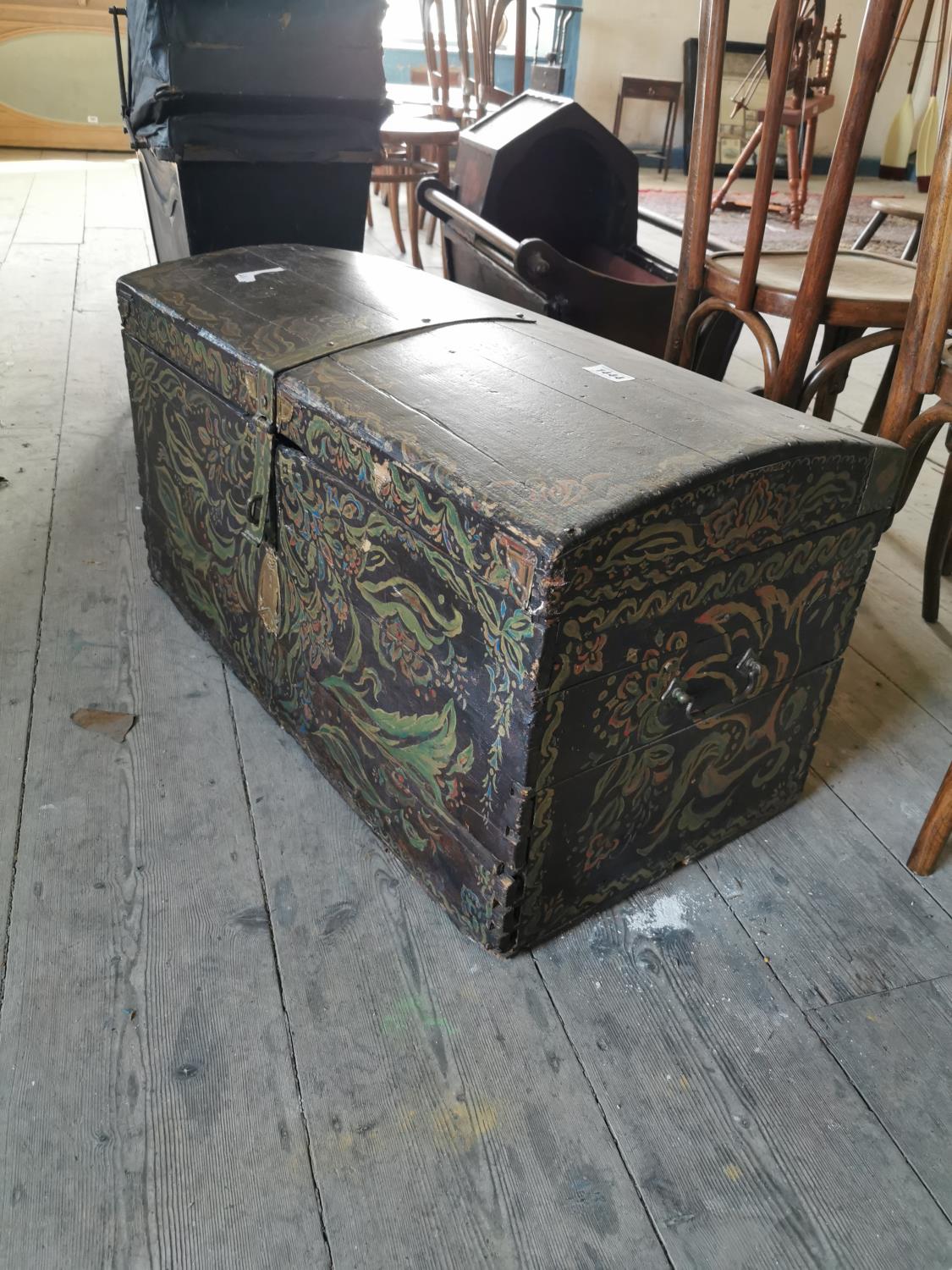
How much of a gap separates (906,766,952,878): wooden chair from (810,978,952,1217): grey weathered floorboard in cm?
17

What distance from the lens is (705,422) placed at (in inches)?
37.8

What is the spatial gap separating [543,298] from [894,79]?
6.85 m

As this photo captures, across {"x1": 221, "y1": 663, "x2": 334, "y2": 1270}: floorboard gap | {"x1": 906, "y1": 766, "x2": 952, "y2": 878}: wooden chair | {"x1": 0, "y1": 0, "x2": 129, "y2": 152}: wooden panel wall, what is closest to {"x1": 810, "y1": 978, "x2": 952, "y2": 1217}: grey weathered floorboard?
{"x1": 906, "y1": 766, "x2": 952, "y2": 878}: wooden chair

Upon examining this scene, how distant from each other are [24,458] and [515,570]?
5.44 feet

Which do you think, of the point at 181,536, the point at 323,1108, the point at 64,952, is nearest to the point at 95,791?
the point at 64,952

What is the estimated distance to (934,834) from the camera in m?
1.17

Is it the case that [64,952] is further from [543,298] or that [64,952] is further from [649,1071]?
[543,298]

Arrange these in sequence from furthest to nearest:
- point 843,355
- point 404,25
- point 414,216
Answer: point 404,25 → point 414,216 → point 843,355

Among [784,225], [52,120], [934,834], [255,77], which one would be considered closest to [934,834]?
[934,834]

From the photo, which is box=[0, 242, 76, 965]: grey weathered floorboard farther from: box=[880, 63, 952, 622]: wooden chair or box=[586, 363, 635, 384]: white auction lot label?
box=[880, 63, 952, 622]: wooden chair

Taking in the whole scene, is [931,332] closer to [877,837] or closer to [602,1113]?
[877,837]

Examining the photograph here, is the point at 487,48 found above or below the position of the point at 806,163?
above

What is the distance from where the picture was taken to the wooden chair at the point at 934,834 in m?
1.16

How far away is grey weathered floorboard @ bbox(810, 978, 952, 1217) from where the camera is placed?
0.88 m
